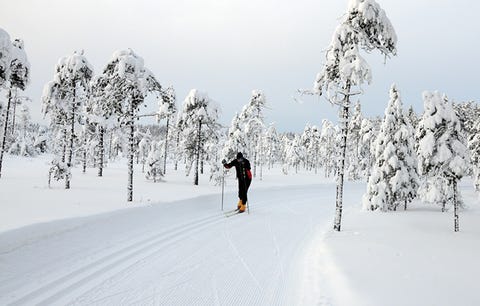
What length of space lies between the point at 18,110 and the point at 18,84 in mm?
82208

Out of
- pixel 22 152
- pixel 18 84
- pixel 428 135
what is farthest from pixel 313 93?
pixel 22 152

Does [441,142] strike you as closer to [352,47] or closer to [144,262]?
[352,47]

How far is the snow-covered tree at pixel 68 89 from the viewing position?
2377 centimetres

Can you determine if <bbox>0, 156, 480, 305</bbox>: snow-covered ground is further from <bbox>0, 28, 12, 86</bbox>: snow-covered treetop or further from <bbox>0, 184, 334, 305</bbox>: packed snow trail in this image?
<bbox>0, 28, 12, 86</bbox>: snow-covered treetop

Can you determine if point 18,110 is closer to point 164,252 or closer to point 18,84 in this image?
point 18,84

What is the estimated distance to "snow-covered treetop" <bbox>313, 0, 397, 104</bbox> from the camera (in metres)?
12.9

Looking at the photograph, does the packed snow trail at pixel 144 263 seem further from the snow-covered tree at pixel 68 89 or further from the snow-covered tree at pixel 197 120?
the snow-covered tree at pixel 197 120

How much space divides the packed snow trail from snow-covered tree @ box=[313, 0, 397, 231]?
512cm

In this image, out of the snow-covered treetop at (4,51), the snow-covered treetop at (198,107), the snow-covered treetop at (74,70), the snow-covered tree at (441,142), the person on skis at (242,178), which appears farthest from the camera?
the snow-covered treetop at (198,107)

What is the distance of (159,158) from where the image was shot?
32.7 meters

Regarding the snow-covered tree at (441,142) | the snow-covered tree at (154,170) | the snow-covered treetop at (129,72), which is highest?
the snow-covered treetop at (129,72)

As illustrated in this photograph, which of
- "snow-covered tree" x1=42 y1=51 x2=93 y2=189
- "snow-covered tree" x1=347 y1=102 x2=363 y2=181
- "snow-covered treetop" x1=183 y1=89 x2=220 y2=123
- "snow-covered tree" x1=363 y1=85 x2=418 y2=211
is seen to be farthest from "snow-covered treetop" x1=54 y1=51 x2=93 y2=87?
"snow-covered tree" x1=347 y1=102 x2=363 y2=181

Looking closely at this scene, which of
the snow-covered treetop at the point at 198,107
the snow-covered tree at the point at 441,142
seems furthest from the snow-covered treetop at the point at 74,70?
the snow-covered tree at the point at 441,142

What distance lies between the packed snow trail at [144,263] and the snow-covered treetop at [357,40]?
6.38m
